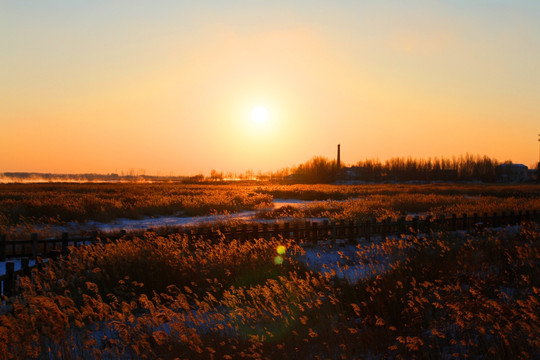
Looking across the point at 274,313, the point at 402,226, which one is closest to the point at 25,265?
the point at 274,313

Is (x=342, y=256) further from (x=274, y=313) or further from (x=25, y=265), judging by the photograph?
(x=25, y=265)

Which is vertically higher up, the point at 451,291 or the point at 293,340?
the point at 451,291

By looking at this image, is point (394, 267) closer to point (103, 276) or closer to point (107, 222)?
point (103, 276)

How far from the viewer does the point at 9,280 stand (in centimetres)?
678

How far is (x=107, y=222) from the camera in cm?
2331

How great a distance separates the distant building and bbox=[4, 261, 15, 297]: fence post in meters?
136

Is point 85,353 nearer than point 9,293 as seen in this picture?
Yes

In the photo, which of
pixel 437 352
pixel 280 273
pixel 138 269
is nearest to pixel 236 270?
pixel 280 273

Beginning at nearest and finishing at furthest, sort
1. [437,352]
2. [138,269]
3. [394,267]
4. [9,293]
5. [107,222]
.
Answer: [437,352] → [9,293] → [394,267] → [138,269] → [107,222]

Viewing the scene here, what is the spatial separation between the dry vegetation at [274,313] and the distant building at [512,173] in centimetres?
13248

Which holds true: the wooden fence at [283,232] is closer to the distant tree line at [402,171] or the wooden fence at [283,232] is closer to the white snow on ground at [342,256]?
the white snow on ground at [342,256]

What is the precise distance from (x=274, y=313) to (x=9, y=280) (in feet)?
15.1

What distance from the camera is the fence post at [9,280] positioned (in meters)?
6.73

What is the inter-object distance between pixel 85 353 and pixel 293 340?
261 centimetres
